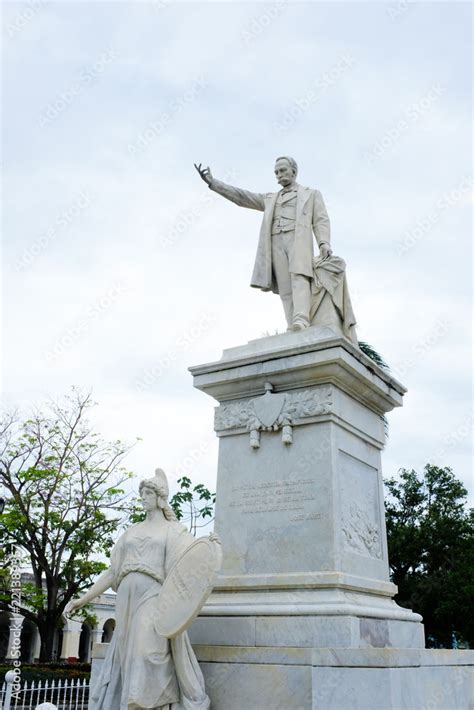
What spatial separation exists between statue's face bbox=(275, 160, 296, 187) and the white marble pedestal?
7.83 ft

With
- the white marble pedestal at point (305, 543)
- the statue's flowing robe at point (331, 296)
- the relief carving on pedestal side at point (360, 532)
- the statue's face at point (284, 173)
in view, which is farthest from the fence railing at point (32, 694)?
the statue's face at point (284, 173)

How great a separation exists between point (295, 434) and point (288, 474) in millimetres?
435

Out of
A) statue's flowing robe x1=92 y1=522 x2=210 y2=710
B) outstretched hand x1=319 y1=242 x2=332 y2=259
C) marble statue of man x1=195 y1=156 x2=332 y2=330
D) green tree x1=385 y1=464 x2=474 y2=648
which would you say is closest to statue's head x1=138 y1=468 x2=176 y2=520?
statue's flowing robe x1=92 y1=522 x2=210 y2=710

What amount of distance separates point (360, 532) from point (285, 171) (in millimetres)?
4756

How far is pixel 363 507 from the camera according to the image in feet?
24.5

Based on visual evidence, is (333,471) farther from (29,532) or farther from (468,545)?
(468,545)

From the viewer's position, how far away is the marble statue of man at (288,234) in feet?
27.5

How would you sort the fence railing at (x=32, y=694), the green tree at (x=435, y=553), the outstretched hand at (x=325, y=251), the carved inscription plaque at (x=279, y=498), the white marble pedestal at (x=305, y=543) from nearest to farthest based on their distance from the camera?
1. the white marble pedestal at (x=305, y=543)
2. the carved inscription plaque at (x=279, y=498)
3. the outstretched hand at (x=325, y=251)
4. the fence railing at (x=32, y=694)
5. the green tree at (x=435, y=553)

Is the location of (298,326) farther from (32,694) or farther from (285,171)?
(32,694)

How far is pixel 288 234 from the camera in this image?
8.77 metres

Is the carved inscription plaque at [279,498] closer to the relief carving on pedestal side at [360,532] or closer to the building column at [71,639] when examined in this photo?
the relief carving on pedestal side at [360,532]

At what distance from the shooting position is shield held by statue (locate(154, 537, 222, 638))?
5703 millimetres

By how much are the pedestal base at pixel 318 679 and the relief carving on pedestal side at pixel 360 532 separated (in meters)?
1.16

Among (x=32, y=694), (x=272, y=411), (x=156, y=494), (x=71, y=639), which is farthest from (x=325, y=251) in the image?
(x=71, y=639)
